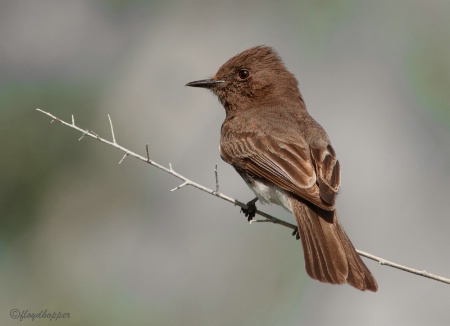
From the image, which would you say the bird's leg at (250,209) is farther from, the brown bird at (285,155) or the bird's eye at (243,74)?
the bird's eye at (243,74)

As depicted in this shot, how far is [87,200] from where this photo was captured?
8.12 m

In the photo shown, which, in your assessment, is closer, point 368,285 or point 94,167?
point 368,285

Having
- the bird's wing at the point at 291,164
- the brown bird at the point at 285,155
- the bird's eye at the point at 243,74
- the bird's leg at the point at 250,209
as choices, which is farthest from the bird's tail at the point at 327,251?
the bird's eye at the point at 243,74

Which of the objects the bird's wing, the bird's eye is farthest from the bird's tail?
the bird's eye

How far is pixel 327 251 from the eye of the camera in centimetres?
539

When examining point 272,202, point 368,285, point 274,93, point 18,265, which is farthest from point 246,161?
point 18,265

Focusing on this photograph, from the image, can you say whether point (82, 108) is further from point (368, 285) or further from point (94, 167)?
point (368, 285)

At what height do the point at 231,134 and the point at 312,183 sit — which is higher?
the point at 231,134

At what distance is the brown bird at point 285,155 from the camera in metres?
5.38

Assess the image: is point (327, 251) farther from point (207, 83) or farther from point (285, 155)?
point (207, 83)

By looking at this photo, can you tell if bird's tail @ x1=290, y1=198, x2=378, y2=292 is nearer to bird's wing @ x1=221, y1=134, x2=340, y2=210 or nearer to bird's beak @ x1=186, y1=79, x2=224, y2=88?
bird's wing @ x1=221, y1=134, x2=340, y2=210

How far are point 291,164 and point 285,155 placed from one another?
0.14m

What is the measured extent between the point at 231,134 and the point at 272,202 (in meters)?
0.72

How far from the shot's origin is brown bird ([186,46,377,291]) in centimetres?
538
